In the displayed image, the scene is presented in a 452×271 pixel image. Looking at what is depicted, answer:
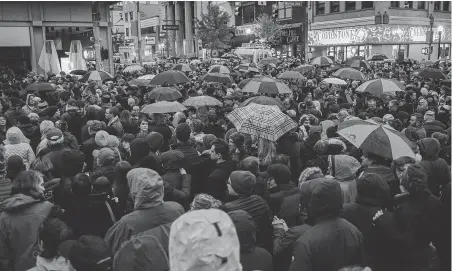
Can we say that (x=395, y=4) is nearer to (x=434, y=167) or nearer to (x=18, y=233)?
(x=434, y=167)

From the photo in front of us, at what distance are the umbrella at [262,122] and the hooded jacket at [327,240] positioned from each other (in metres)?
3.28

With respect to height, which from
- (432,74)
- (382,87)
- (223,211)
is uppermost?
(432,74)

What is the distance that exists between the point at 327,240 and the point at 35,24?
90.0 feet

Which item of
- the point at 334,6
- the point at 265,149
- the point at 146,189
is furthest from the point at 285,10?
the point at 146,189

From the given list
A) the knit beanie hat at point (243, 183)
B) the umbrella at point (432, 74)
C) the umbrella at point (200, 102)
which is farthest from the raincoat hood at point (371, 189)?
the umbrella at point (432, 74)

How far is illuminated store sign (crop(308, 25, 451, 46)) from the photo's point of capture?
43.5 meters

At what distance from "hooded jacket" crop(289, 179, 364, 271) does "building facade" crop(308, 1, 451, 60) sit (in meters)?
42.5

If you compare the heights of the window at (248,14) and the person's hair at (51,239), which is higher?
the window at (248,14)

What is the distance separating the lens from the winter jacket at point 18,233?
4.01 m

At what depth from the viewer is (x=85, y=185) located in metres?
4.54

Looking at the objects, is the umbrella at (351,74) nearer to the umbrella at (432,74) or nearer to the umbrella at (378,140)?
the umbrella at (432,74)

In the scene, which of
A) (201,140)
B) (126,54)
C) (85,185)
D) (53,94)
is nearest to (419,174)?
(85,185)

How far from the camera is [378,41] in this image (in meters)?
43.5

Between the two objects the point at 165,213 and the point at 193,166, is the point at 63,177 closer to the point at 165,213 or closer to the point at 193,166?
the point at 193,166
